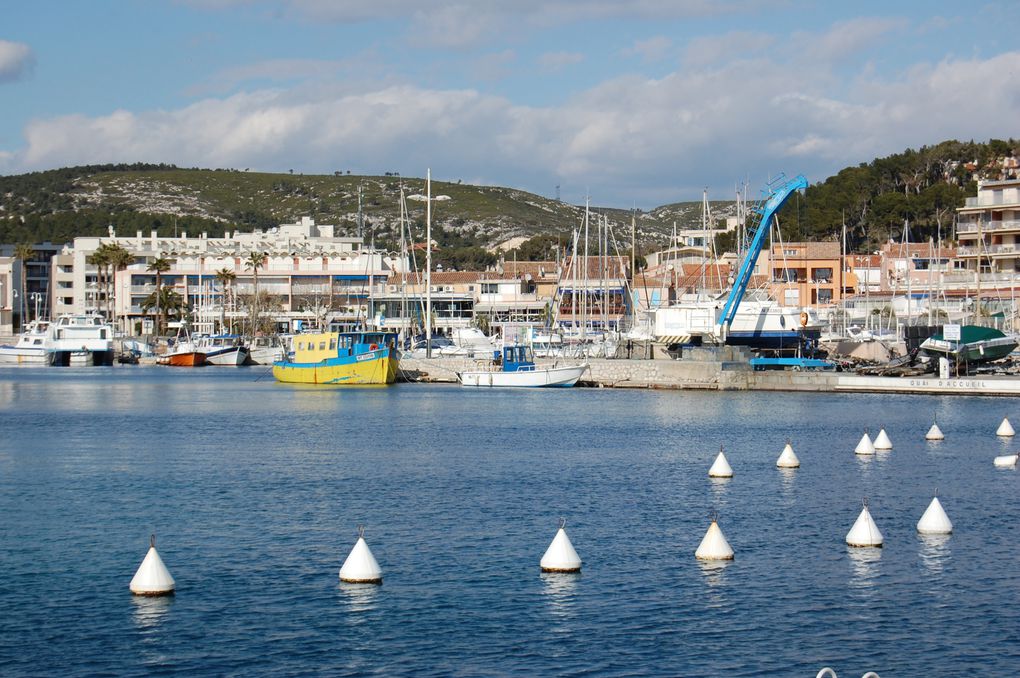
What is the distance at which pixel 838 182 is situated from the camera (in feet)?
521

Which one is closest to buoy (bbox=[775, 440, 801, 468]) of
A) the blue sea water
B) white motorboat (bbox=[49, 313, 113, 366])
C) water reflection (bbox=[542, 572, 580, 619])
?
the blue sea water

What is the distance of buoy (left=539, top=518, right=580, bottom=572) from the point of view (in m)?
24.5

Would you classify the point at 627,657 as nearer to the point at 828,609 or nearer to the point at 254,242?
the point at 828,609

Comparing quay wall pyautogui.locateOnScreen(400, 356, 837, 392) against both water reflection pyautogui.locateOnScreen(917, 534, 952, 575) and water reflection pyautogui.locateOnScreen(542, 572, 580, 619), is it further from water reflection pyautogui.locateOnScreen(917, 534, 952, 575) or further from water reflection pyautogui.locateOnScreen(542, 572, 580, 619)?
water reflection pyautogui.locateOnScreen(542, 572, 580, 619)

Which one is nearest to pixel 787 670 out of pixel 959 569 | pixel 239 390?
pixel 959 569

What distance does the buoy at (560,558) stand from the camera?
80.3 ft

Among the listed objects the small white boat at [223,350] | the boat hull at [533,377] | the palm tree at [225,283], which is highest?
the palm tree at [225,283]

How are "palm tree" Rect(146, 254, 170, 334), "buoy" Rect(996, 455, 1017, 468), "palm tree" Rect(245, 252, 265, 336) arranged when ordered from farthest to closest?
"palm tree" Rect(146, 254, 170, 334), "palm tree" Rect(245, 252, 265, 336), "buoy" Rect(996, 455, 1017, 468)

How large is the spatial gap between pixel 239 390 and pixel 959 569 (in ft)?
211

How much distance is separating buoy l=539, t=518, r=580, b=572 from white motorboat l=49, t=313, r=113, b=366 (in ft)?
349

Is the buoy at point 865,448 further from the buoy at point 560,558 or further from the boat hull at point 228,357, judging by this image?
the boat hull at point 228,357

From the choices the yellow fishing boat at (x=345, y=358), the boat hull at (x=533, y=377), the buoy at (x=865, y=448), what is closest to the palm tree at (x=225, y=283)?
the yellow fishing boat at (x=345, y=358)

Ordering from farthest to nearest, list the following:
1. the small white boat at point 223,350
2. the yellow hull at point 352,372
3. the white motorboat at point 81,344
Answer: the white motorboat at point 81,344
the small white boat at point 223,350
the yellow hull at point 352,372

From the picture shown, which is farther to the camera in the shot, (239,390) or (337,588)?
(239,390)
